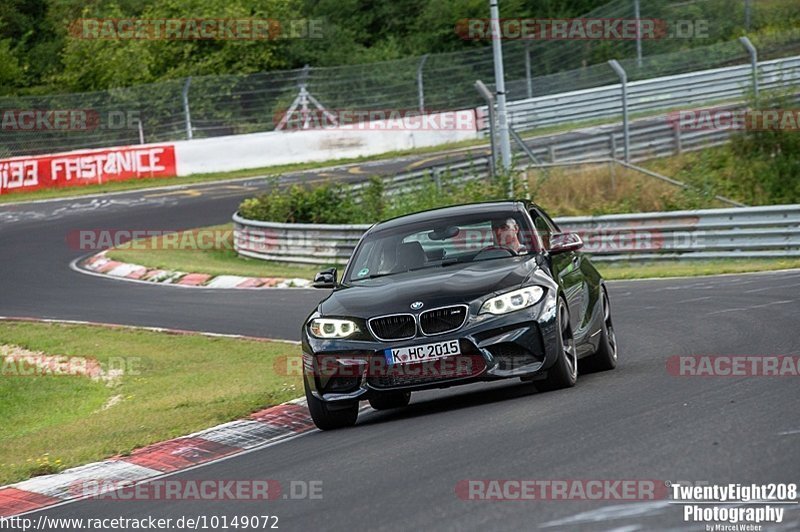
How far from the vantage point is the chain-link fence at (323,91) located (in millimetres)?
39406

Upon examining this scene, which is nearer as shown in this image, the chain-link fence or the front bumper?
the front bumper

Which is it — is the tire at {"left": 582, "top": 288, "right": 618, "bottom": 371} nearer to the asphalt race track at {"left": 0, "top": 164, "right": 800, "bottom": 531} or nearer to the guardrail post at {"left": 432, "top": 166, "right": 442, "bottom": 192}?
the asphalt race track at {"left": 0, "top": 164, "right": 800, "bottom": 531}

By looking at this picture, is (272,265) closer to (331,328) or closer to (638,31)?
(331,328)

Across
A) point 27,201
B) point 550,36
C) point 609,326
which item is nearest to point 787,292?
point 609,326

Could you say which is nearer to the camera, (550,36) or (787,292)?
(787,292)

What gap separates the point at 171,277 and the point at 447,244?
14.9 m

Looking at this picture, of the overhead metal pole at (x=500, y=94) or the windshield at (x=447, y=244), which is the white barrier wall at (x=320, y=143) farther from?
the windshield at (x=447, y=244)

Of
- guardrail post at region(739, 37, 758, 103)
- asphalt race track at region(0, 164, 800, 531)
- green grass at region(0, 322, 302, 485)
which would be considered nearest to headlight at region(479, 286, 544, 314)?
asphalt race track at region(0, 164, 800, 531)

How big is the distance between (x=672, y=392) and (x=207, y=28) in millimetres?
47050

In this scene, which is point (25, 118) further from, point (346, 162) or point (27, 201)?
point (346, 162)

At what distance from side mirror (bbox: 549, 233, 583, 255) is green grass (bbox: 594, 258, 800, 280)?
359 inches

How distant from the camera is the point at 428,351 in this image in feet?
30.4

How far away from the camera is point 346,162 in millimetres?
41094

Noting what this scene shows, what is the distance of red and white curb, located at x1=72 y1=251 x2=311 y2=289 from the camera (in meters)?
23.1
